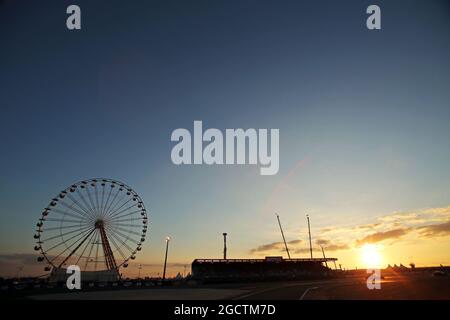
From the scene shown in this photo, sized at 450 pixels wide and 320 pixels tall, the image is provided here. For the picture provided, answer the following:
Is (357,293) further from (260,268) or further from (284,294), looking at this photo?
(260,268)

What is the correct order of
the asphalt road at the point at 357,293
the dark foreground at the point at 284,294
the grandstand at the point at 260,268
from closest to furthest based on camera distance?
the asphalt road at the point at 357,293 < the dark foreground at the point at 284,294 < the grandstand at the point at 260,268

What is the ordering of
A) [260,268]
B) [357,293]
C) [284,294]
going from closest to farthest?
[357,293]
[284,294]
[260,268]

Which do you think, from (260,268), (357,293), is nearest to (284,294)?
(357,293)

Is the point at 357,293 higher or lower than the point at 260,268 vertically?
higher

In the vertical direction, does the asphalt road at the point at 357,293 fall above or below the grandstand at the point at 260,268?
above

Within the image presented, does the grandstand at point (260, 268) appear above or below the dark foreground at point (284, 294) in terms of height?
below

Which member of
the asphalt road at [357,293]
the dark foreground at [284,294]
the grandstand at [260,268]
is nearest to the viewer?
the asphalt road at [357,293]

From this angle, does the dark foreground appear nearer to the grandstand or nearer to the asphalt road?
the asphalt road

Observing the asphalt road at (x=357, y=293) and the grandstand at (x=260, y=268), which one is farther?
the grandstand at (x=260, y=268)

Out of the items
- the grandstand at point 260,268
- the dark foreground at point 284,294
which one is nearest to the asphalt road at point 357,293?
the dark foreground at point 284,294

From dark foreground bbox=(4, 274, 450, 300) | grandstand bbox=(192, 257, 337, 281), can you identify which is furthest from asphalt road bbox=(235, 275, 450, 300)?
grandstand bbox=(192, 257, 337, 281)

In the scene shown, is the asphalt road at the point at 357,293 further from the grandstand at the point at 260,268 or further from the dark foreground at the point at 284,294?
the grandstand at the point at 260,268
